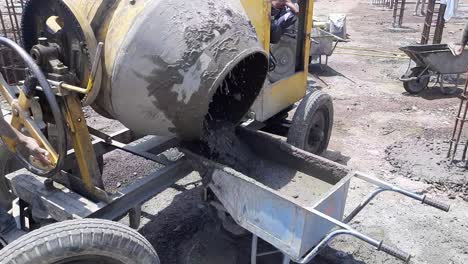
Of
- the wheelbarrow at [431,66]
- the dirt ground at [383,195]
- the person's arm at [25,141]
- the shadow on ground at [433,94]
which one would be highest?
the person's arm at [25,141]

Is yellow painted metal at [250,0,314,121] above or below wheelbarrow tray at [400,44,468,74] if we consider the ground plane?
above

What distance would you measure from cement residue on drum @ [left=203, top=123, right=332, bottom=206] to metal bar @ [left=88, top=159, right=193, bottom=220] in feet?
1.01

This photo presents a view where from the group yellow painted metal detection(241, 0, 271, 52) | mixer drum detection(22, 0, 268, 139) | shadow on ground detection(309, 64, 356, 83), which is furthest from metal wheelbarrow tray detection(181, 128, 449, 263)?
shadow on ground detection(309, 64, 356, 83)

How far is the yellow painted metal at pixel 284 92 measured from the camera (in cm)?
460

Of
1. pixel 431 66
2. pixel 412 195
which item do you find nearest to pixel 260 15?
pixel 412 195

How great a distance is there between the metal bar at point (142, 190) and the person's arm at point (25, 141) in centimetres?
53

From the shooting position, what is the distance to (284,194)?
3162 millimetres

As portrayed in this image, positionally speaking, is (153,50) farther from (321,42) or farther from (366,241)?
(321,42)

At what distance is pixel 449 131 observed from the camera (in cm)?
640

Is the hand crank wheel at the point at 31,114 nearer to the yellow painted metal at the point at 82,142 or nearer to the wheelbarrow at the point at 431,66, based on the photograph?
the yellow painted metal at the point at 82,142

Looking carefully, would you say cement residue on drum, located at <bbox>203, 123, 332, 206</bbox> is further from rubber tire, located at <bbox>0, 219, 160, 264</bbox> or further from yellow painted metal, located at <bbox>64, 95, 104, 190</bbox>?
rubber tire, located at <bbox>0, 219, 160, 264</bbox>

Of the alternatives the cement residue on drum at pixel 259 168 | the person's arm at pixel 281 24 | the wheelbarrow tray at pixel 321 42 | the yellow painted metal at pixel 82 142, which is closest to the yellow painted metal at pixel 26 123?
the yellow painted metal at pixel 82 142

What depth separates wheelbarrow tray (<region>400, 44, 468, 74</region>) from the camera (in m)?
8.00

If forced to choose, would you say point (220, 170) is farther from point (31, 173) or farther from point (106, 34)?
point (31, 173)
